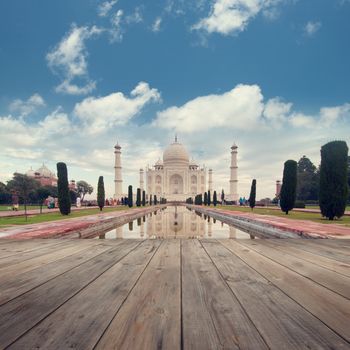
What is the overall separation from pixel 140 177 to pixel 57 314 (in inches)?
2684

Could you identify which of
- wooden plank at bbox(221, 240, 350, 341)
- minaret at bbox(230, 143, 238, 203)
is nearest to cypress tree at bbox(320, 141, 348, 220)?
wooden plank at bbox(221, 240, 350, 341)

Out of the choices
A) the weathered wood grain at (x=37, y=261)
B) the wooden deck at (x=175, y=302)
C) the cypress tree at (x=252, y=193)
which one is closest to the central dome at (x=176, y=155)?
the cypress tree at (x=252, y=193)

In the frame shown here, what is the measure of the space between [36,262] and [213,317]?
238cm

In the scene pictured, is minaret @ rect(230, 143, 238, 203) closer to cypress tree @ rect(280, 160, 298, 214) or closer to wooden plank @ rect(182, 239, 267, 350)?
cypress tree @ rect(280, 160, 298, 214)

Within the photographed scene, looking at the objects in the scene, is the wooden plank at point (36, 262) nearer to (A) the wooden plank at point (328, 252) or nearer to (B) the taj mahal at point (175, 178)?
(A) the wooden plank at point (328, 252)

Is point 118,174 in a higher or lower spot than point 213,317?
higher

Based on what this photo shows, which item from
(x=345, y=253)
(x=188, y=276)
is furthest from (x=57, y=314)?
(x=345, y=253)

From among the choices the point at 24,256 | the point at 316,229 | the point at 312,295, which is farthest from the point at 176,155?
the point at 312,295

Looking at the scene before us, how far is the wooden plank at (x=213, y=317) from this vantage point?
112 centimetres

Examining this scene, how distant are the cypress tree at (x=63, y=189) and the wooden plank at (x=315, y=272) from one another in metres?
13.8

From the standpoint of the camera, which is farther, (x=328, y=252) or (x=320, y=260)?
(x=328, y=252)

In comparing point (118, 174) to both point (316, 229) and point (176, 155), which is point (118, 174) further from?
point (316, 229)

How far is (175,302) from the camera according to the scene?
5.25 feet

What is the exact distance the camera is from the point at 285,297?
67.3 inches
